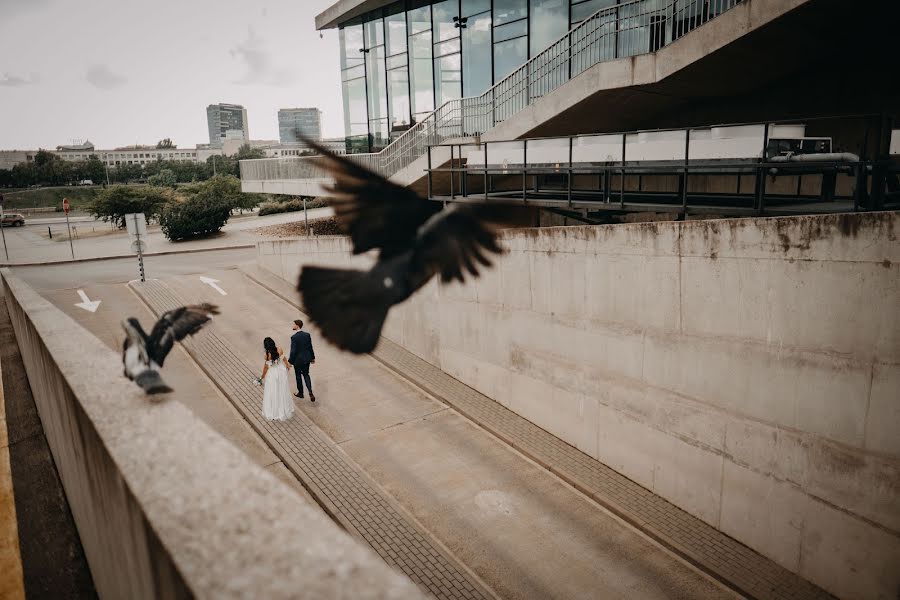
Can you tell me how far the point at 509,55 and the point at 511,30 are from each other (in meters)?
0.81

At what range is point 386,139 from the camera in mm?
26625

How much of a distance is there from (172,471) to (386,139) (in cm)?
2598

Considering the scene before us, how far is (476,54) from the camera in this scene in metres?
21.2

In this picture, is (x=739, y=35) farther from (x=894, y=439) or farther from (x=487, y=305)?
(x=894, y=439)

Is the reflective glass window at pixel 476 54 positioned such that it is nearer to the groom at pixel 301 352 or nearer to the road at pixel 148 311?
the road at pixel 148 311

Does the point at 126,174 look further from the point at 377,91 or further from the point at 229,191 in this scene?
the point at 377,91

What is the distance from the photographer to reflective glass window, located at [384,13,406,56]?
24062mm

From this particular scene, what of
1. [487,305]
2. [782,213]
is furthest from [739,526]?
[487,305]

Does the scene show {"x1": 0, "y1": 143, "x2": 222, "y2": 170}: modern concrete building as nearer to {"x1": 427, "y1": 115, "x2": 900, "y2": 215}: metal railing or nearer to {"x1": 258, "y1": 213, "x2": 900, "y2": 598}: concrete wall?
{"x1": 427, "y1": 115, "x2": 900, "y2": 215}: metal railing

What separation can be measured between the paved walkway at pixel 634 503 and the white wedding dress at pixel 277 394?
2459 mm

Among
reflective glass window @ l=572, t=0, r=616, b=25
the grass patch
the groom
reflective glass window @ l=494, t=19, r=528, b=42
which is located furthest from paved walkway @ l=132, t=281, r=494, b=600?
the grass patch

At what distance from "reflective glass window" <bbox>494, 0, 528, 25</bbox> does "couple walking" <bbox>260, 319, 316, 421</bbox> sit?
14.4 meters

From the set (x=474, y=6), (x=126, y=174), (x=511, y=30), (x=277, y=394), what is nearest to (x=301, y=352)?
(x=277, y=394)

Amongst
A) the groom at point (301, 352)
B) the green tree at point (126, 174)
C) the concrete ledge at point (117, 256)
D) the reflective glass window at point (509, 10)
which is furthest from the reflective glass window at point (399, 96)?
the green tree at point (126, 174)
